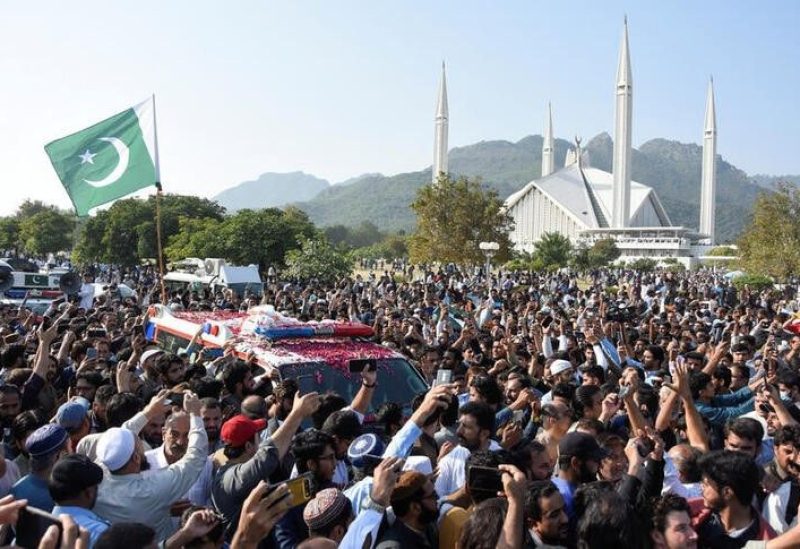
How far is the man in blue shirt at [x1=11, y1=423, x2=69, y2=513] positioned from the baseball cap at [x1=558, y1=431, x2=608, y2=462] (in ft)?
8.27

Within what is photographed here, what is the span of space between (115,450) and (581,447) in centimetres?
224

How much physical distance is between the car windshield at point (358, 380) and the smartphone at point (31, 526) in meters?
3.35

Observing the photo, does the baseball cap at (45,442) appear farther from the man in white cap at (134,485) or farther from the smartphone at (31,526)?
the smartphone at (31,526)

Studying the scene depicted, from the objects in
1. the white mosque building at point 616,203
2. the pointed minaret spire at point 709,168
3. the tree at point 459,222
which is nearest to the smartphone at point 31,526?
the tree at point 459,222

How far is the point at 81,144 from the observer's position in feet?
36.3

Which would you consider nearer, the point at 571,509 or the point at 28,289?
the point at 571,509

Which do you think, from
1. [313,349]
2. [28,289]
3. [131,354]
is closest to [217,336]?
[131,354]

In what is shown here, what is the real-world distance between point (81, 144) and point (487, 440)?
9.04 m

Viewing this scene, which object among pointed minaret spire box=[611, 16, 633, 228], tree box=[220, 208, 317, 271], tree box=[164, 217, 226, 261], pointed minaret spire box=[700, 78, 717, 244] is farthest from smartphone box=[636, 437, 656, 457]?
pointed minaret spire box=[700, 78, 717, 244]

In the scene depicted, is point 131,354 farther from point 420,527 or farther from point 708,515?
point 708,515

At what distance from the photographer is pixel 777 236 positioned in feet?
113

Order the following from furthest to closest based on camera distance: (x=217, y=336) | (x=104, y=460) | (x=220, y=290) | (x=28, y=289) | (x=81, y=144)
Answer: (x=220, y=290)
(x=28, y=289)
(x=81, y=144)
(x=217, y=336)
(x=104, y=460)

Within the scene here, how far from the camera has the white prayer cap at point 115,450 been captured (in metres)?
3.50

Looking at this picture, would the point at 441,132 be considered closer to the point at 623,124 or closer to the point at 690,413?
the point at 623,124
